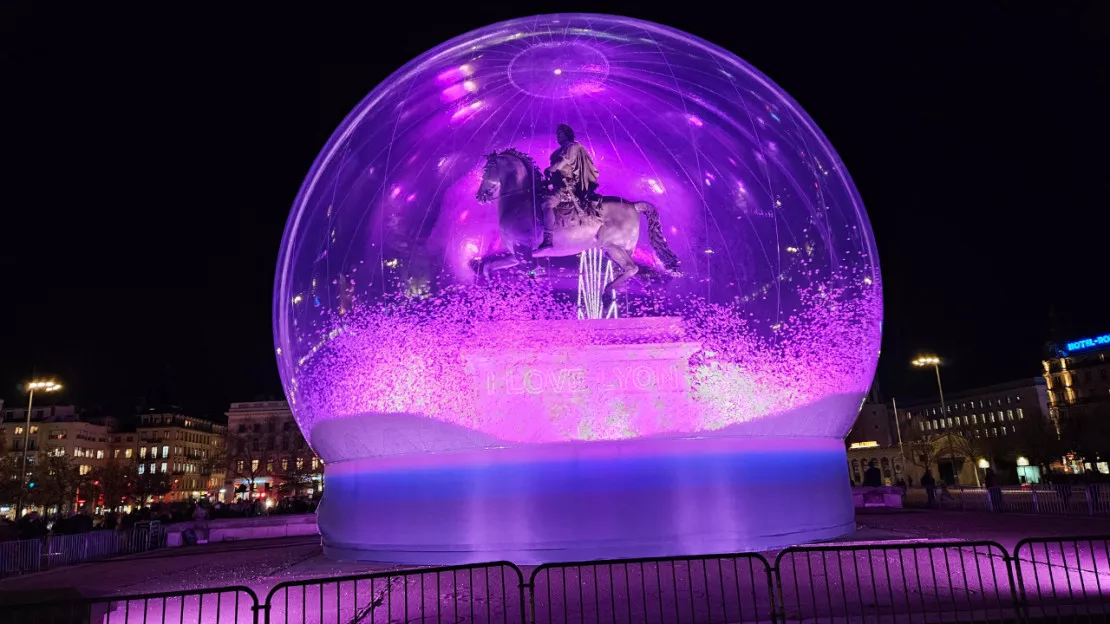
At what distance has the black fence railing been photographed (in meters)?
7.36

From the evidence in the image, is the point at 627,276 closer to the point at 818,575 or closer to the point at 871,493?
the point at 818,575

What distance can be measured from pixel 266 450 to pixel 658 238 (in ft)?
323

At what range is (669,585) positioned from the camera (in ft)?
31.5

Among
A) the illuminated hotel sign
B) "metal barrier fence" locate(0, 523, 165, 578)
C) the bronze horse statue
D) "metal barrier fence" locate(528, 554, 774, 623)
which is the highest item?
the illuminated hotel sign

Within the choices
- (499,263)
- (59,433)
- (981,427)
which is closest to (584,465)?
(499,263)

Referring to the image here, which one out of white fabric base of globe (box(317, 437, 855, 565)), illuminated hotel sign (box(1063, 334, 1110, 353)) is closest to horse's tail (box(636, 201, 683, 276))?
white fabric base of globe (box(317, 437, 855, 565))

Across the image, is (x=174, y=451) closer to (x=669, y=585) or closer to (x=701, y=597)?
(x=669, y=585)

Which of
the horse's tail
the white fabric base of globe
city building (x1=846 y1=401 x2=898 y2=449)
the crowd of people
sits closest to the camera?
the white fabric base of globe

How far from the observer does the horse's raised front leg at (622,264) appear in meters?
13.3

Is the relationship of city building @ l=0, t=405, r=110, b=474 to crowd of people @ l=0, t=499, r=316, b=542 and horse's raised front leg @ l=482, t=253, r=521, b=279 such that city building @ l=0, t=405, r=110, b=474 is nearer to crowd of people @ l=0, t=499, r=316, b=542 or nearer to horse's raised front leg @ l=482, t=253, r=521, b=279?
crowd of people @ l=0, t=499, r=316, b=542

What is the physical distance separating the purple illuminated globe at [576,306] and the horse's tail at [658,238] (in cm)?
4

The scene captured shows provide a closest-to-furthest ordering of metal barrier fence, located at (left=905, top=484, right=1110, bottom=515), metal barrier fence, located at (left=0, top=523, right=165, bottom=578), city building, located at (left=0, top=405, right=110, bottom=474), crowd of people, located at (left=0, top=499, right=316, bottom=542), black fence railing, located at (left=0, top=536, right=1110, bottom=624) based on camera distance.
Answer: black fence railing, located at (left=0, top=536, right=1110, bottom=624), metal barrier fence, located at (left=0, top=523, right=165, bottom=578), metal barrier fence, located at (left=905, top=484, right=1110, bottom=515), crowd of people, located at (left=0, top=499, right=316, bottom=542), city building, located at (left=0, top=405, right=110, bottom=474)

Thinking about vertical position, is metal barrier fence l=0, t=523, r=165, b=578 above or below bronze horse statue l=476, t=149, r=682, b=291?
below

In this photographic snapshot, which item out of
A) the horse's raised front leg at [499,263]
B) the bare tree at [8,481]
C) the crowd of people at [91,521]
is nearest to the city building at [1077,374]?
the crowd of people at [91,521]
